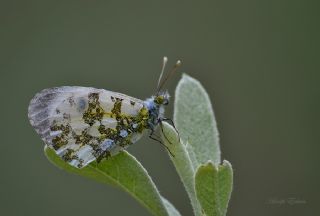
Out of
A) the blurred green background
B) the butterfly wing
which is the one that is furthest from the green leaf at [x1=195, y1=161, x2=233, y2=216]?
the blurred green background

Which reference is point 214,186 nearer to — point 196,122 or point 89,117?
point 196,122

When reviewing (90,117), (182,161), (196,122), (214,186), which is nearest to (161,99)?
(90,117)

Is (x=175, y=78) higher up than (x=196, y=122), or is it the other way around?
(x=196, y=122)

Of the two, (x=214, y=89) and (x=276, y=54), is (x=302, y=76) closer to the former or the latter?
(x=276, y=54)

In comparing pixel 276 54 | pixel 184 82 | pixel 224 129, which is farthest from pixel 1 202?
pixel 184 82

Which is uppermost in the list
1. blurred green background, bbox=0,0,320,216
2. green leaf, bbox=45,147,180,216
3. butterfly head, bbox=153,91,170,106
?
butterfly head, bbox=153,91,170,106

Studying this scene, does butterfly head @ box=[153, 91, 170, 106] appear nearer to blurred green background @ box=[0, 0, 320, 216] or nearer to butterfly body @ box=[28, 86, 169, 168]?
butterfly body @ box=[28, 86, 169, 168]

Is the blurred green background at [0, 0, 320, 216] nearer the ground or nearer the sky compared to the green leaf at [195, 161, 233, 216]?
nearer the ground
